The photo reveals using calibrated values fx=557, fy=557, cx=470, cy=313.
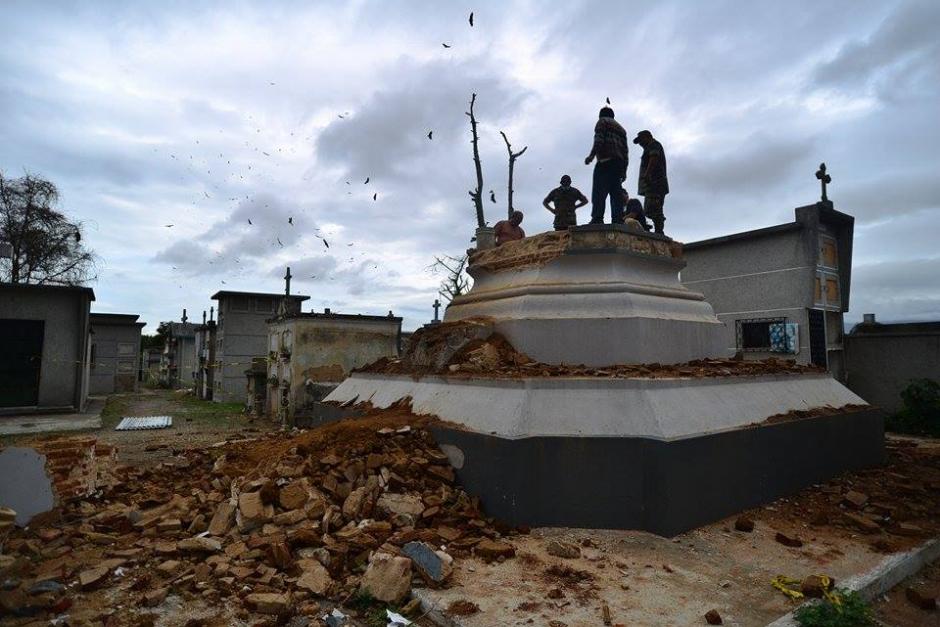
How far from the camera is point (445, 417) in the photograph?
5457 mm

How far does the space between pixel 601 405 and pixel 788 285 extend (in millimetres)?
11612

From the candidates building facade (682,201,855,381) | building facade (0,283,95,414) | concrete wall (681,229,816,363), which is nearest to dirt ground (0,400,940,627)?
building facade (682,201,855,381)

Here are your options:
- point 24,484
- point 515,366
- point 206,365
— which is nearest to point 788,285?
point 515,366

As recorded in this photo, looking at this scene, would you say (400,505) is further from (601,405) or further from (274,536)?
(601,405)

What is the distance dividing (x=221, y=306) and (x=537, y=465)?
72.6ft

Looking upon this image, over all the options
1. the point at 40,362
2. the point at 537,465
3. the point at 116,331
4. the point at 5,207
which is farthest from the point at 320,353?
the point at 116,331

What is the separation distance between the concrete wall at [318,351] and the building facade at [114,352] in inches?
681

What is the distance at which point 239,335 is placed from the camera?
76.7 feet

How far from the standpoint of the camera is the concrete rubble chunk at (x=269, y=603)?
335 cm

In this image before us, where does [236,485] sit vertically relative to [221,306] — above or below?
below

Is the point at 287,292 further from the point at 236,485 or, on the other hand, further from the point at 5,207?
the point at 236,485

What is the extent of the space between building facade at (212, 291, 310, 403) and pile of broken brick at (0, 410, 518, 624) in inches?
712

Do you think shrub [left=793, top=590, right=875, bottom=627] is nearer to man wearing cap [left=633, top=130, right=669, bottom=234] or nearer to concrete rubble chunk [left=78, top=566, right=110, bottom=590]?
concrete rubble chunk [left=78, top=566, right=110, bottom=590]

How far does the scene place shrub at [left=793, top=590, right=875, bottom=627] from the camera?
3094 millimetres
